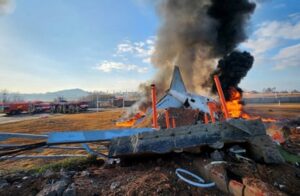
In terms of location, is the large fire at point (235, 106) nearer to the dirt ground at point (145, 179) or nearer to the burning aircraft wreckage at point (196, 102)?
the burning aircraft wreckage at point (196, 102)

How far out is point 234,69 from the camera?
1470 cm

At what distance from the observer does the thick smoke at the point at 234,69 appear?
14.7 meters

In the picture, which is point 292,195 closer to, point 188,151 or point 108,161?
point 188,151

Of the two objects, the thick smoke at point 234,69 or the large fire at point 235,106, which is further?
the thick smoke at point 234,69

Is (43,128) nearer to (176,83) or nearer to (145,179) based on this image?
(176,83)

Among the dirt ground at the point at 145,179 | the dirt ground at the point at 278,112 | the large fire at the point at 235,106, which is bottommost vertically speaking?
the dirt ground at the point at 145,179

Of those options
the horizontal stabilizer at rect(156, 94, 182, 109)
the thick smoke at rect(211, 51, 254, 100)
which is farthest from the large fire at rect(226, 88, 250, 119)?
the horizontal stabilizer at rect(156, 94, 182, 109)

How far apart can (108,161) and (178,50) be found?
1602cm

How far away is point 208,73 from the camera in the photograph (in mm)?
17891

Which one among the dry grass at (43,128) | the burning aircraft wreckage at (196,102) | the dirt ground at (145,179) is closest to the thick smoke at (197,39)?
the burning aircraft wreckage at (196,102)

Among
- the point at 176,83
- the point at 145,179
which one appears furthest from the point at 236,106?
the point at 145,179

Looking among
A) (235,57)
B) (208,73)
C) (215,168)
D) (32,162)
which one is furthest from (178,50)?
(215,168)

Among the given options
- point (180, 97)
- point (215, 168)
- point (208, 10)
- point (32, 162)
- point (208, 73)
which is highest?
point (208, 10)

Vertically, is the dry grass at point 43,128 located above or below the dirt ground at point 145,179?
below
